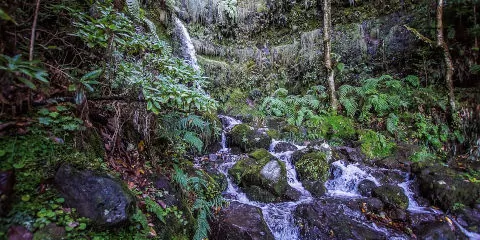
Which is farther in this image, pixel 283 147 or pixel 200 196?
pixel 283 147

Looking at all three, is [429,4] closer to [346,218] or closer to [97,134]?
[346,218]

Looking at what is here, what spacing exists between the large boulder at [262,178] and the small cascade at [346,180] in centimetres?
112

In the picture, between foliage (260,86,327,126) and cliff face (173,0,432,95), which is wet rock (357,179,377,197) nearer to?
foliage (260,86,327,126)

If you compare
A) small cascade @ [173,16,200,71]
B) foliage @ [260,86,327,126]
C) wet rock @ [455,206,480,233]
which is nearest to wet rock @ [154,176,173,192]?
wet rock @ [455,206,480,233]

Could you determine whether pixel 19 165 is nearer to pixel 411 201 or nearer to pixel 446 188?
pixel 411 201

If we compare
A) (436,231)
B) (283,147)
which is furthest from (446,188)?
(283,147)

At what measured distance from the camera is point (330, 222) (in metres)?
3.46

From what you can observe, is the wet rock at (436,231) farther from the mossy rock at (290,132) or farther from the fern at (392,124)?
the mossy rock at (290,132)

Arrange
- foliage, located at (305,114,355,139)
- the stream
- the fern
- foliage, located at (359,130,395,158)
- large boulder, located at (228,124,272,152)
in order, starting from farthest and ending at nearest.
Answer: foliage, located at (305,114,355,139) → the fern → large boulder, located at (228,124,272,152) → foliage, located at (359,130,395,158) → the stream

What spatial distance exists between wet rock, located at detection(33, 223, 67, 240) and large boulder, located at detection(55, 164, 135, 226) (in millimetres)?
153

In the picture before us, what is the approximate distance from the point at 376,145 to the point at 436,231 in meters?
2.91

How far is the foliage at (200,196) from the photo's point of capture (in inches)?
103

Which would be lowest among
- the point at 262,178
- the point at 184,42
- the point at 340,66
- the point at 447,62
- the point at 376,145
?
the point at 262,178

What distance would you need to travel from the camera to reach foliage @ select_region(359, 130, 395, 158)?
5.75 m
